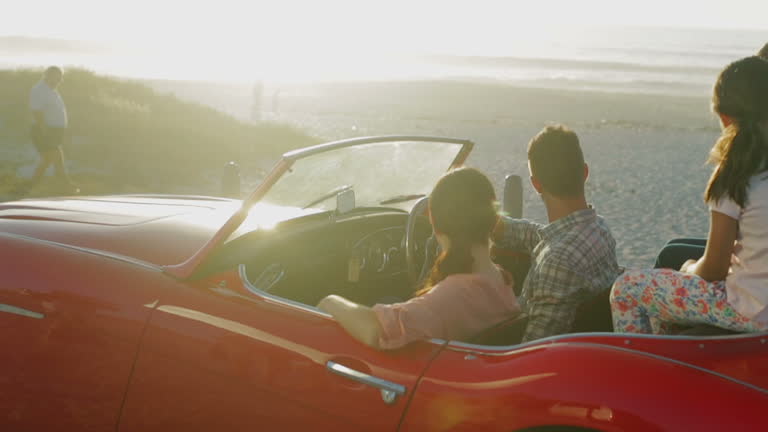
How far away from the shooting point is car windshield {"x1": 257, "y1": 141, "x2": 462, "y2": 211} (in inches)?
140

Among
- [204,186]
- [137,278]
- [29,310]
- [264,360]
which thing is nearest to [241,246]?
[137,278]

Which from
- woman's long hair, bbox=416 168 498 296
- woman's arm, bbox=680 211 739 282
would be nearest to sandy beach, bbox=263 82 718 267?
woman's arm, bbox=680 211 739 282

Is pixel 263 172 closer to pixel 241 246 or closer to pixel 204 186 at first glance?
pixel 204 186

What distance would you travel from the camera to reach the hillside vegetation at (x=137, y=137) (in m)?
14.0

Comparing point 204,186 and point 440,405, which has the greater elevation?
point 440,405

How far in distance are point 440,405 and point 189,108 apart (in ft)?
57.5

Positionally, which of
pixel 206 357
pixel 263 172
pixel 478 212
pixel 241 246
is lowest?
pixel 263 172

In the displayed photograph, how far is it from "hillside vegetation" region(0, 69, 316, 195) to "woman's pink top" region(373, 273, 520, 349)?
405 inches

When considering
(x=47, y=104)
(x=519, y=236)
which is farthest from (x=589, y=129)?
(x=519, y=236)

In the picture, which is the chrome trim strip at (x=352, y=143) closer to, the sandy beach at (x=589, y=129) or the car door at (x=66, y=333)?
the car door at (x=66, y=333)

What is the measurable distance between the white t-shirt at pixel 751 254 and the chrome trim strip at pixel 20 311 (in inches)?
103

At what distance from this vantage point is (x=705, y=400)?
2295 mm

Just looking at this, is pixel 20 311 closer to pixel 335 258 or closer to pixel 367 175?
pixel 335 258

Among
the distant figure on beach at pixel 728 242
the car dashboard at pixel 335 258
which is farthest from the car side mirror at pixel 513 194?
the distant figure on beach at pixel 728 242
